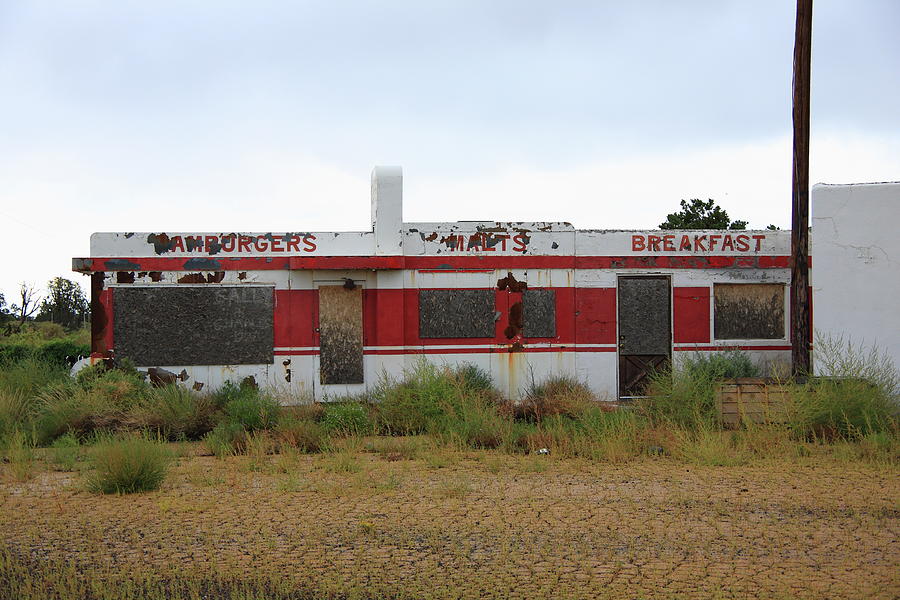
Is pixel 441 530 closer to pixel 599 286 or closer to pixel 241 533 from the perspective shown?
pixel 241 533

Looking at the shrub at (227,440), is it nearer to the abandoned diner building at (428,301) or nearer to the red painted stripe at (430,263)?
the abandoned diner building at (428,301)

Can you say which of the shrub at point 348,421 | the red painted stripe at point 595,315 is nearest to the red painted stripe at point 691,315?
the red painted stripe at point 595,315

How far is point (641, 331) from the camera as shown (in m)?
16.1

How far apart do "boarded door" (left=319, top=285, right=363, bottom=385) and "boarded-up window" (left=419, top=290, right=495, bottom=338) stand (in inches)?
45.8

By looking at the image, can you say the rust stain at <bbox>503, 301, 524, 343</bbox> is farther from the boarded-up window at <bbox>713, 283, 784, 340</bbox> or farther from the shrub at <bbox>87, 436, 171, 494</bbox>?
the shrub at <bbox>87, 436, 171, 494</bbox>

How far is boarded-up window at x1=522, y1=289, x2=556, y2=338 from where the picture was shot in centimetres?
1588

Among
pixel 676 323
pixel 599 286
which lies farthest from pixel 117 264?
pixel 676 323

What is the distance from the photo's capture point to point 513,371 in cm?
1578

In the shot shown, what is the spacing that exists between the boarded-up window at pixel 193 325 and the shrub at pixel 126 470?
6.11m

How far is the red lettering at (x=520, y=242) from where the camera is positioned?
1591 centimetres

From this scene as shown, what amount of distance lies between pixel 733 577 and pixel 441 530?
2.39 meters

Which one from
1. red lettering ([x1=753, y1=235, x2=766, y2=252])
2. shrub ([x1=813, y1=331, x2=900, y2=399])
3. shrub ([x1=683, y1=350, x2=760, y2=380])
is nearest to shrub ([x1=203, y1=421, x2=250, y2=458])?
shrub ([x1=683, y1=350, x2=760, y2=380])

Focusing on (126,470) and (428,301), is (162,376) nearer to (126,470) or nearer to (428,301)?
(428,301)

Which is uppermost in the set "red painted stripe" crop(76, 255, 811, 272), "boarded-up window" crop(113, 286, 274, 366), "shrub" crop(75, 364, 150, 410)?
"red painted stripe" crop(76, 255, 811, 272)
